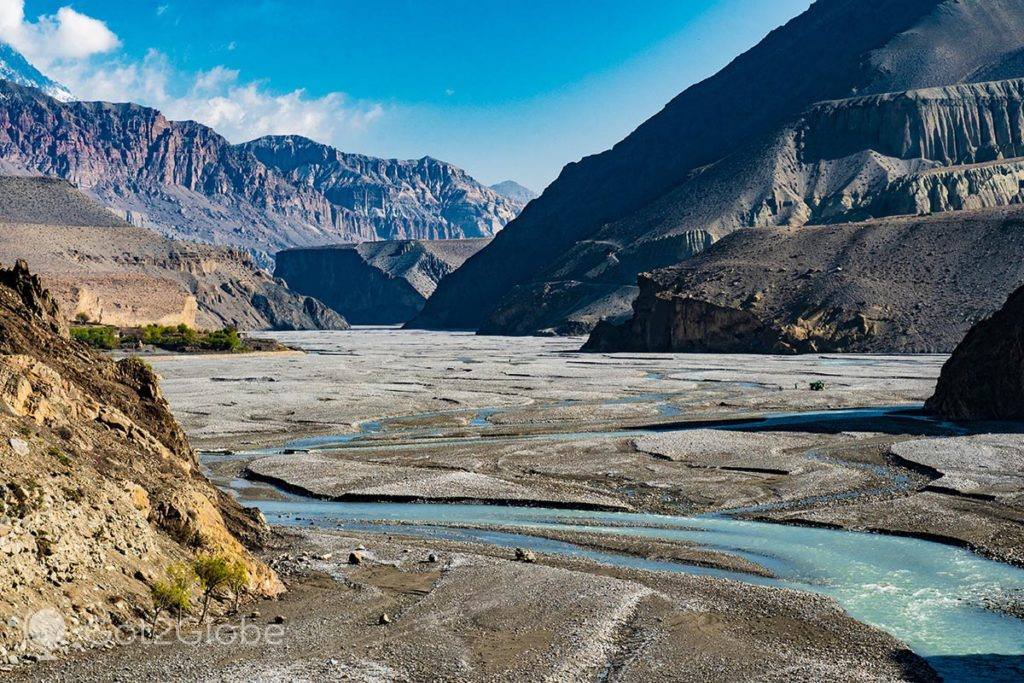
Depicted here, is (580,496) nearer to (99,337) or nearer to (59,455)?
(59,455)

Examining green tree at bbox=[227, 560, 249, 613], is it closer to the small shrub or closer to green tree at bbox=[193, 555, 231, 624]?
green tree at bbox=[193, 555, 231, 624]

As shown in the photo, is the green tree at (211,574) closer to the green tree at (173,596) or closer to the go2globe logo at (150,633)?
the green tree at (173,596)

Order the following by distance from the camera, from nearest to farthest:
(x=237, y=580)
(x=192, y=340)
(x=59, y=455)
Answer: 1. (x=237, y=580)
2. (x=59, y=455)
3. (x=192, y=340)

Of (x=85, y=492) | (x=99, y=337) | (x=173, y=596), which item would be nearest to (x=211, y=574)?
(x=173, y=596)

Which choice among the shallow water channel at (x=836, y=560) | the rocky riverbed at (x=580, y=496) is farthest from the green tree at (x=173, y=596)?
the shallow water channel at (x=836, y=560)

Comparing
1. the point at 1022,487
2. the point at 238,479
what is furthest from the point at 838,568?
the point at 238,479

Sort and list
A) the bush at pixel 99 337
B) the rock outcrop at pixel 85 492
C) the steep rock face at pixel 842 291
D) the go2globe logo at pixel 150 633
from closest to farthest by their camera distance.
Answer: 1. the go2globe logo at pixel 150 633
2. the rock outcrop at pixel 85 492
3. the bush at pixel 99 337
4. the steep rock face at pixel 842 291
